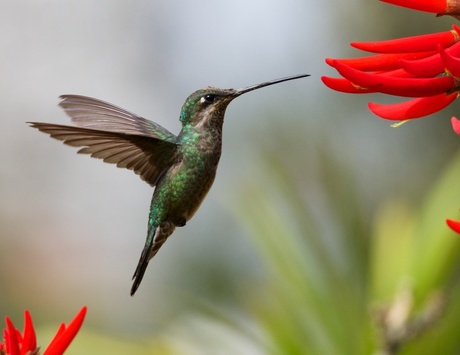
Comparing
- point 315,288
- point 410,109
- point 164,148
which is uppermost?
point 410,109

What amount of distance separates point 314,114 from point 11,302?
6.35ft

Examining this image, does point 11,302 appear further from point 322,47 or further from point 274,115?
point 322,47

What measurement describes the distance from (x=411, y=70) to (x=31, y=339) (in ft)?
1.47

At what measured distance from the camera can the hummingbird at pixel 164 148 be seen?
1.17 metres

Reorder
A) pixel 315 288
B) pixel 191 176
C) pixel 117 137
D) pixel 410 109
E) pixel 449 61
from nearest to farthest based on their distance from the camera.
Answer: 1. pixel 449 61
2. pixel 410 109
3. pixel 117 137
4. pixel 191 176
5. pixel 315 288

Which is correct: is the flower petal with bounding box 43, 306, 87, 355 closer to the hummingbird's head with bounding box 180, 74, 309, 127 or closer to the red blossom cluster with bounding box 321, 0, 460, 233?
the red blossom cluster with bounding box 321, 0, 460, 233

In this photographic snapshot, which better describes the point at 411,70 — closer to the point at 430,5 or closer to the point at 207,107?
the point at 430,5

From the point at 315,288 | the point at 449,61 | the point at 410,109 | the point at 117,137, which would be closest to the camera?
→ the point at 449,61

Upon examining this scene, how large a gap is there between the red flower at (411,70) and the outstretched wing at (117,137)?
1.48 ft

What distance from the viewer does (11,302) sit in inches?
177

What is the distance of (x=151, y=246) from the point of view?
1.19 m

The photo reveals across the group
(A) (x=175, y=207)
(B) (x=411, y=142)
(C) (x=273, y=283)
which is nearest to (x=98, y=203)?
(B) (x=411, y=142)

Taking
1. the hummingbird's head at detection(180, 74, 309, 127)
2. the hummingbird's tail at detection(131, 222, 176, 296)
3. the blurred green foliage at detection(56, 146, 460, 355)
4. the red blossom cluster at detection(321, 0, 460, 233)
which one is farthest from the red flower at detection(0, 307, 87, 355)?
the blurred green foliage at detection(56, 146, 460, 355)

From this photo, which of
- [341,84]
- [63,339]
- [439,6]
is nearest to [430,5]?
[439,6]
